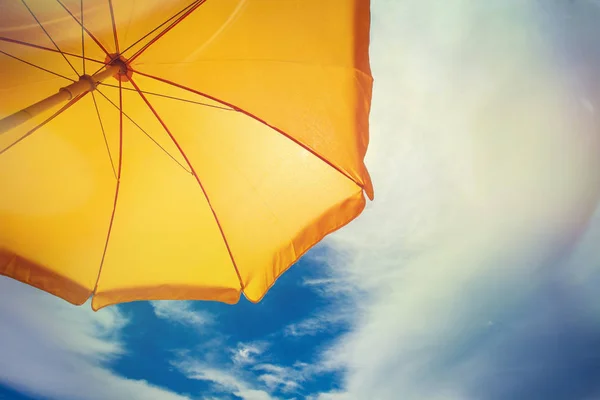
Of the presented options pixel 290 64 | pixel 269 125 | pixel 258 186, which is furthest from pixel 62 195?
pixel 290 64

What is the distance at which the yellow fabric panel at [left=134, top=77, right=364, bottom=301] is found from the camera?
2240mm

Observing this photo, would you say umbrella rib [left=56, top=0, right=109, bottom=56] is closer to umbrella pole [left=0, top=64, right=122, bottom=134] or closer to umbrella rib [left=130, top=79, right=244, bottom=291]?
umbrella pole [left=0, top=64, right=122, bottom=134]

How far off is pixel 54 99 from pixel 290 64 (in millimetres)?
1196

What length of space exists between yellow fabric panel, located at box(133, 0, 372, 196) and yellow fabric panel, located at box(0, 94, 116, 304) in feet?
2.46

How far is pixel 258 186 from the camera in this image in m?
2.31

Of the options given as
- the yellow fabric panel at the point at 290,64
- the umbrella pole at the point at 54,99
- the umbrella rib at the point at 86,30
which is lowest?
the umbrella pole at the point at 54,99

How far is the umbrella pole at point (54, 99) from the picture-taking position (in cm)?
137

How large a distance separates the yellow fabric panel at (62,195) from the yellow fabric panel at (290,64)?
75 centimetres

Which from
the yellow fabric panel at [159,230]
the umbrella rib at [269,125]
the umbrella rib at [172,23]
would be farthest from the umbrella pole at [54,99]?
the yellow fabric panel at [159,230]

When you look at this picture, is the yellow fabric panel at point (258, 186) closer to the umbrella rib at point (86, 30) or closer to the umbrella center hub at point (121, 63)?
the umbrella center hub at point (121, 63)

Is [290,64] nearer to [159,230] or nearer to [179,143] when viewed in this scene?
[179,143]

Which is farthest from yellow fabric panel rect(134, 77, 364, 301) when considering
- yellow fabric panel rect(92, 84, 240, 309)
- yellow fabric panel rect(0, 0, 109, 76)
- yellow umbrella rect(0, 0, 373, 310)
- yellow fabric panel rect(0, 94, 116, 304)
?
yellow fabric panel rect(0, 94, 116, 304)

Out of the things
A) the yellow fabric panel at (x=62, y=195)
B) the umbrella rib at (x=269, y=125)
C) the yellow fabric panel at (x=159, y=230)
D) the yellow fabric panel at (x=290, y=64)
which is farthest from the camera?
the yellow fabric panel at (x=159, y=230)

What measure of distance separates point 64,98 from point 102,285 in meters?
1.26
